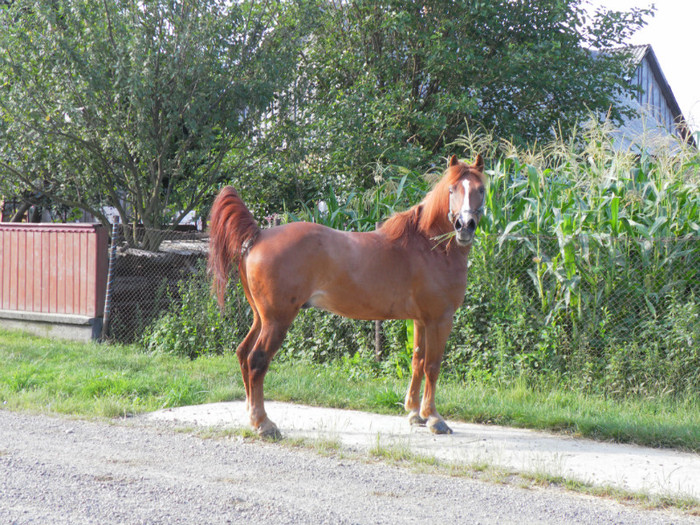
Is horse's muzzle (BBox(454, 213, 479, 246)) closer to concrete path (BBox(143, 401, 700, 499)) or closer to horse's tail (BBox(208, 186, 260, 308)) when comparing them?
concrete path (BBox(143, 401, 700, 499))

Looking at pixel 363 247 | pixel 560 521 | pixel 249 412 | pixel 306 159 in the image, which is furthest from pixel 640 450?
pixel 306 159

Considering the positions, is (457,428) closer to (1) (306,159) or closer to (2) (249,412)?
(2) (249,412)

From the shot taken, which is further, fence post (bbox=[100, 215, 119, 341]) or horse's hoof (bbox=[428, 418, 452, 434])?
fence post (bbox=[100, 215, 119, 341])

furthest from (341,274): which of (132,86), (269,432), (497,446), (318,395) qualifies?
(132,86)

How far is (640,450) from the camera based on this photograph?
212 inches

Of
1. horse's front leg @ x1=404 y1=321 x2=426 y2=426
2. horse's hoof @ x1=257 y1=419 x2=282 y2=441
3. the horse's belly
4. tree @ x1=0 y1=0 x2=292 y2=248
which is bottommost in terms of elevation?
horse's hoof @ x1=257 y1=419 x2=282 y2=441

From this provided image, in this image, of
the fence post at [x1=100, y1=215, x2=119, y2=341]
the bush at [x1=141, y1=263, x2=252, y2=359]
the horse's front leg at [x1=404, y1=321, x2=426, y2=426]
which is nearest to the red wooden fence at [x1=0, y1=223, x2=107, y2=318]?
the fence post at [x1=100, y1=215, x2=119, y2=341]

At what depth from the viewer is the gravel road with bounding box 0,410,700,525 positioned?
12.4 feet

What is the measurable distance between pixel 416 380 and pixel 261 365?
1499mm

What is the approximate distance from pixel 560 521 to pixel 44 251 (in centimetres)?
982

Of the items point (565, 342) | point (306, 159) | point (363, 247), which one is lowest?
point (565, 342)


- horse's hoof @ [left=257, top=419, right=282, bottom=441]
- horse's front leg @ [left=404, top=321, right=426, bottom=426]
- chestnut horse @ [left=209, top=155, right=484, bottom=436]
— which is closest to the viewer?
horse's hoof @ [left=257, top=419, right=282, bottom=441]

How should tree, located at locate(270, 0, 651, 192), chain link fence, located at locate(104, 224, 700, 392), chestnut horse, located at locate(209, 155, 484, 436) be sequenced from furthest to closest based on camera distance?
1. tree, located at locate(270, 0, 651, 192)
2. chain link fence, located at locate(104, 224, 700, 392)
3. chestnut horse, located at locate(209, 155, 484, 436)

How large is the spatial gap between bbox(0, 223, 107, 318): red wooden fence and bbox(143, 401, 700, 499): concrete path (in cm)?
464
